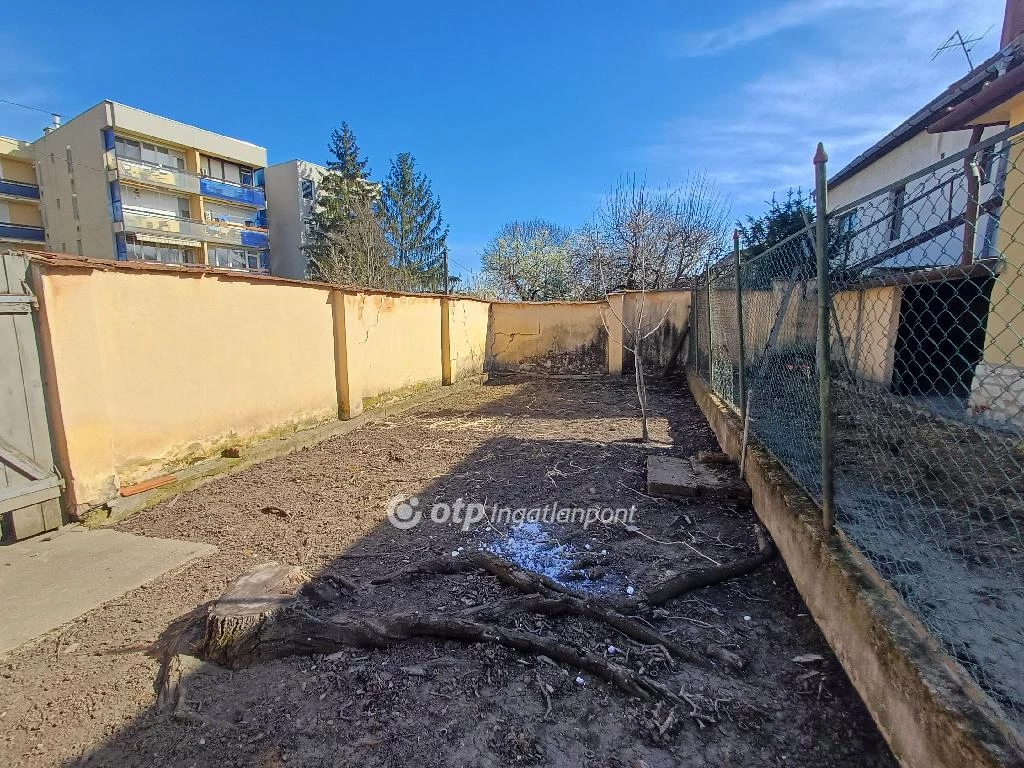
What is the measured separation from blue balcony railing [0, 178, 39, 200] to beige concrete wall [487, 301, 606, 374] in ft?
109

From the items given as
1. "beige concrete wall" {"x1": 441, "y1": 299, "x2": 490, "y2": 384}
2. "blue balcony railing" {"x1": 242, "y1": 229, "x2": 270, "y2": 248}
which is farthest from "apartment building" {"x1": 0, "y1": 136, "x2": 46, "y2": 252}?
"beige concrete wall" {"x1": 441, "y1": 299, "x2": 490, "y2": 384}

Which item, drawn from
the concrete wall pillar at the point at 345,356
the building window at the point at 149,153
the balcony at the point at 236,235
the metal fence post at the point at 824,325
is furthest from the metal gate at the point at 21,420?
the balcony at the point at 236,235

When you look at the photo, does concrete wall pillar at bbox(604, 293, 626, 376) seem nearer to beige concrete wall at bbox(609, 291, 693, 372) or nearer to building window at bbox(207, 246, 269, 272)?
beige concrete wall at bbox(609, 291, 693, 372)

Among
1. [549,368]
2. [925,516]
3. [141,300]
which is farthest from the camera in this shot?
[549,368]

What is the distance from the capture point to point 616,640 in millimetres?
2172

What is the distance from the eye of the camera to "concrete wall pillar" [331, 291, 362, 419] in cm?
646

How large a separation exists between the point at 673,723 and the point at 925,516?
226 cm

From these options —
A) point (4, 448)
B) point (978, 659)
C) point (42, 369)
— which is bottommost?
point (978, 659)

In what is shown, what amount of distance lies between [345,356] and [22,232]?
3493cm

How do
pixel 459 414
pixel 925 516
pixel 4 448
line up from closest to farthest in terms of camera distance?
pixel 925 516 < pixel 4 448 < pixel 459 414

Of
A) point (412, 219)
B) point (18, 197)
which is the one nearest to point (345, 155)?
point (412, 219)

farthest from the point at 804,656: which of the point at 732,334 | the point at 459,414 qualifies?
the point at 459,414

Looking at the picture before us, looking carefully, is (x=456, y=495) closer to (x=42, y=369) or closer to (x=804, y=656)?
(x=804, y=656)

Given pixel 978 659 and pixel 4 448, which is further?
pixel 4 448
